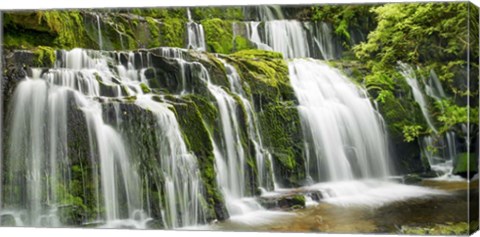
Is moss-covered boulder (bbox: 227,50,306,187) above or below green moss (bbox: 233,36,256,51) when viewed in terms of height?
below

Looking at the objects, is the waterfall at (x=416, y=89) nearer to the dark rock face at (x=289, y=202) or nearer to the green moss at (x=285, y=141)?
the green moss at (x=285, y=141)

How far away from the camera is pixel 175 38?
10703 mm

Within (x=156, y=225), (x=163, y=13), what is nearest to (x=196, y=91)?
(x=163, y=13)

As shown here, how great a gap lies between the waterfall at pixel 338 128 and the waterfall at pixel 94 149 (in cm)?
134

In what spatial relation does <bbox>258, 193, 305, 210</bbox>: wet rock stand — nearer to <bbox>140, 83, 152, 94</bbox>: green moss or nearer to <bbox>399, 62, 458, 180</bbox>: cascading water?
<bbox>399, 62, 458, 180</bbox>: cascading water

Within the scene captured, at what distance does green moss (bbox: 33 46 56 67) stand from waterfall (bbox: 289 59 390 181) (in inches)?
109

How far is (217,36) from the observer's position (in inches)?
419

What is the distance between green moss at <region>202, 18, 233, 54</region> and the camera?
10.6 m

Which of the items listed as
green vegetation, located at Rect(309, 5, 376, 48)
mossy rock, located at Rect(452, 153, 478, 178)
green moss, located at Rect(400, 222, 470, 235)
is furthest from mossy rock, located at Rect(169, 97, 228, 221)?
mossy rock, located at Rect(452, 153, 478, 178)

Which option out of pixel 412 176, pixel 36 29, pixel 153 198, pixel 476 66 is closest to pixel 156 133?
pixel 153 198

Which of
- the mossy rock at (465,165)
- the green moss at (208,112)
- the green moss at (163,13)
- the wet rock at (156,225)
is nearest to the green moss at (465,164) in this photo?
the mossy rock at (465,165)

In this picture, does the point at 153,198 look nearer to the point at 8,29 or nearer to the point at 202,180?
the point at 202,180

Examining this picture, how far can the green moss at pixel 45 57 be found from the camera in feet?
35.5

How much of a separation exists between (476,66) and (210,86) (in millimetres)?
2851
